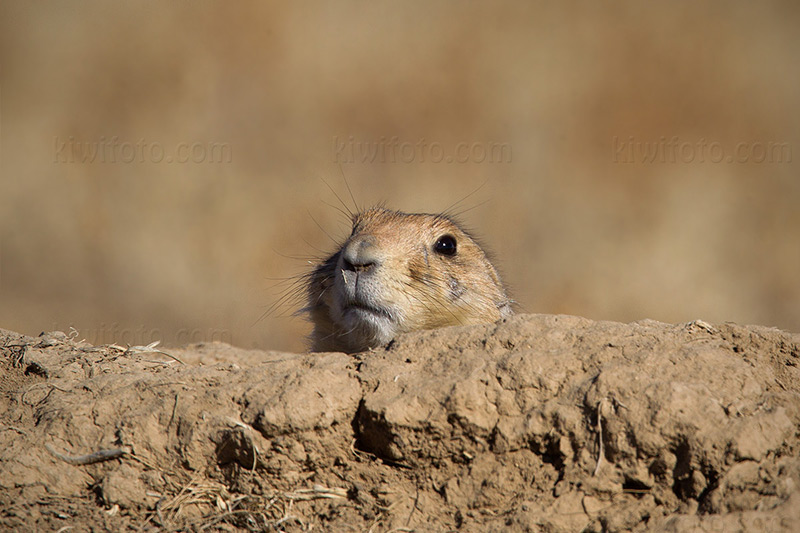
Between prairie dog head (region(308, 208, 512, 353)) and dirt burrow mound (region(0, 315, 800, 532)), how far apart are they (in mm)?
1080

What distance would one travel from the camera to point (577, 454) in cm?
270

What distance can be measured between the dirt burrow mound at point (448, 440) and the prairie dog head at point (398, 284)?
1080mm

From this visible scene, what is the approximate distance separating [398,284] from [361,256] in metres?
0.27

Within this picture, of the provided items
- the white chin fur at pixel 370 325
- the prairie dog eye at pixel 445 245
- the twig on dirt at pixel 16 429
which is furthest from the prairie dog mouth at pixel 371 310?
the twig on dirt at pixel 16 429

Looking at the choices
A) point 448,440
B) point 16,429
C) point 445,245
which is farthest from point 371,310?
point 16,429

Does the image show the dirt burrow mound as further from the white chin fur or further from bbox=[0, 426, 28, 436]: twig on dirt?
the white chin fur

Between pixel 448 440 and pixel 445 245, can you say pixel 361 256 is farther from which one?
pixel 448 440

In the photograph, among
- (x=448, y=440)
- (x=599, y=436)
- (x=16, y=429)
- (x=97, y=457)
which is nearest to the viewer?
(x=599, y=436)

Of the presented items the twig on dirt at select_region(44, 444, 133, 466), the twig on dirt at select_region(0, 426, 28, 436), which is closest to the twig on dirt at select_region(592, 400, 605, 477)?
the twig on dirt at select_region(44, 444, 133, 466)

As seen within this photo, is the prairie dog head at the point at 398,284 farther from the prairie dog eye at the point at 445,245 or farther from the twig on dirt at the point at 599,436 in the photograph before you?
the twig on dirt at the point at 599,436

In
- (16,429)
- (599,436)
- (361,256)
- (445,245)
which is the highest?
(445,245)

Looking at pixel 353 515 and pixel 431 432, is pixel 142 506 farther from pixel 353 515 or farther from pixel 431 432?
pixel 431 432

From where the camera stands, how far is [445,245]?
504 cm

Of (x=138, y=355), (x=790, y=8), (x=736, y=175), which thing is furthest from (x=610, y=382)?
(x=790, y=8)
